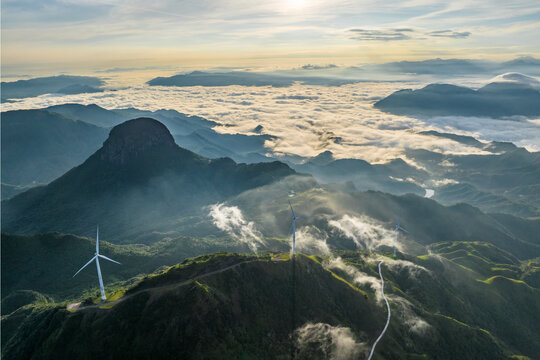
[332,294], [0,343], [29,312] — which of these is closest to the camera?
[332,294]

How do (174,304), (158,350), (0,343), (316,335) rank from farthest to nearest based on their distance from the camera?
(0,343) → (316,335) → (174,304) → (158,350)

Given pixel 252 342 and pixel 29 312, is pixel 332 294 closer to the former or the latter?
pixel 252 342

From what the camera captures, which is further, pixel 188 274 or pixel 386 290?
pixel 386 290

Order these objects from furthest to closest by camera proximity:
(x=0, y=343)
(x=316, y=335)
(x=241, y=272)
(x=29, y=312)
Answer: (x=29, y=312) < (x=0, y=343) < (x=241, y=272) < (x=316, y=335)

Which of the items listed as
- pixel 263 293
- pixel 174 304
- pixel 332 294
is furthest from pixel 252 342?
pixel 332 294

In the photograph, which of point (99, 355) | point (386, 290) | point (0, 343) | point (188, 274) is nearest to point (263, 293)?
point (188, 274)

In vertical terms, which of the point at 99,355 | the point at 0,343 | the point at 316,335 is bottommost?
the point at 0,343

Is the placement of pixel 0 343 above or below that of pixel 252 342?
below

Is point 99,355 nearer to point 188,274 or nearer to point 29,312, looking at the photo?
point 188,274

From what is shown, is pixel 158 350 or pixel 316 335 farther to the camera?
pixel 316 335
